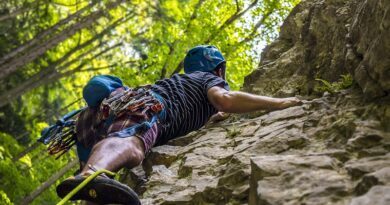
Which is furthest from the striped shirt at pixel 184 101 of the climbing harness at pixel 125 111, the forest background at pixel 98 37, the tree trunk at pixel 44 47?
the tree trunk at pixel 44 47

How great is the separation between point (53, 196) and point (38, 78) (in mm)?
3360

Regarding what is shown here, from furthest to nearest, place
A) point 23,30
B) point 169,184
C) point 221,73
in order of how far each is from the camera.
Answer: point 23,30
point 221,73
point 169,184

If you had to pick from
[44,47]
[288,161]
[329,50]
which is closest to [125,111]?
[288,161]

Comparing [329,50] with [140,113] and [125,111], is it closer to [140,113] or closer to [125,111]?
[140,113]

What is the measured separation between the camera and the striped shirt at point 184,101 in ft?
14.3

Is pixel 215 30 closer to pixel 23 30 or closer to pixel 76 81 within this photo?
pixel 23 30

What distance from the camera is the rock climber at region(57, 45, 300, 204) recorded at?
9.87 ft

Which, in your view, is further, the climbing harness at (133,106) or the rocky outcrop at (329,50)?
the climbing harness at (133,106)

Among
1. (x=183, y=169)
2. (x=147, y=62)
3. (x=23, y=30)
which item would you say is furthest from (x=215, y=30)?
(x=183, y=169)

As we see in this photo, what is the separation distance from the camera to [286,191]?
2391mm

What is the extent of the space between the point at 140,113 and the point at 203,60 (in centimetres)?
162

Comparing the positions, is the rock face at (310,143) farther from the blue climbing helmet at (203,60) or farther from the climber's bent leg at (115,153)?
the blue climbing helmet at (203,60)

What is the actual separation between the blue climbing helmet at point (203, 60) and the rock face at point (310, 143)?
644mm

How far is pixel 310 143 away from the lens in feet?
9.84
